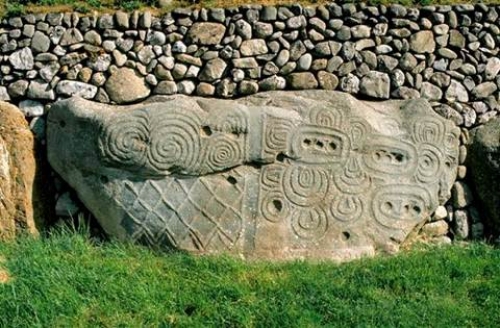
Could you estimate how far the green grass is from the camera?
6.38 metres

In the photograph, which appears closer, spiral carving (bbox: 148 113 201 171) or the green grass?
the green grass

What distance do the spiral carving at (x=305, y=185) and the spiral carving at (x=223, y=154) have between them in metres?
0.52

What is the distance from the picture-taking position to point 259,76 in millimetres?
8641

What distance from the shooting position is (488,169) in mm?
8469

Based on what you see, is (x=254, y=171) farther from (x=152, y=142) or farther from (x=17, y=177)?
(x=17, y=177)

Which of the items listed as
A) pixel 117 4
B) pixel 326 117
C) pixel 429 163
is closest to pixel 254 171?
pixel 326 117

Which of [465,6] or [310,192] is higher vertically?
[465,6]

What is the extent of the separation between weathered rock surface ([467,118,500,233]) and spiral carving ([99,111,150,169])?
333 cm

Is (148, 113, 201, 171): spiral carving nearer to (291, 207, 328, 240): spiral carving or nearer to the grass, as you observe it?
(291, 207, 328, 240): spiral carving

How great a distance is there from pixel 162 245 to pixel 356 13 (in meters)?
3.16

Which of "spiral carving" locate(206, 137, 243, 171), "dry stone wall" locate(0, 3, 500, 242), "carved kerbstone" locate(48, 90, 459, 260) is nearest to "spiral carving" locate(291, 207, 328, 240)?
"carved kerbstone" locate(48, 90, 459, 260)

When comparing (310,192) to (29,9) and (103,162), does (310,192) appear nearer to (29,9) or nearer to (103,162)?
(103,162)

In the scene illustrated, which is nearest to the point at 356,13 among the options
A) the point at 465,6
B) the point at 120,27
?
the point at 465,6

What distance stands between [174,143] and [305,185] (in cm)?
131
